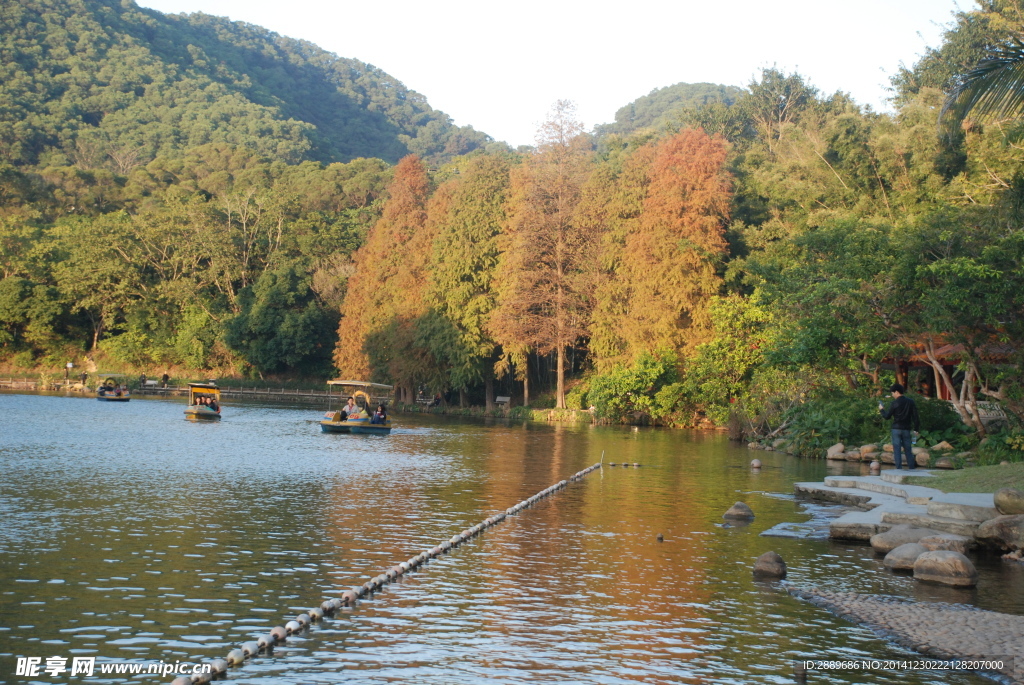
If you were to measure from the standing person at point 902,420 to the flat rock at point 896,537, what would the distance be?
23.0 feet

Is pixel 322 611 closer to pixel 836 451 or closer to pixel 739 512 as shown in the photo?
pixel 739 512

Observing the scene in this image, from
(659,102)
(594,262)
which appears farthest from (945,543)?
(659,102)

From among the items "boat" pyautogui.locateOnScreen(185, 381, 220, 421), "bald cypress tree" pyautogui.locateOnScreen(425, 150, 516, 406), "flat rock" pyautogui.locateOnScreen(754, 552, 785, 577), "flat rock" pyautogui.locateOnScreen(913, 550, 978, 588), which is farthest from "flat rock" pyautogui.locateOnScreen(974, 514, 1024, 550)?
"bald cypress tree" pyautogui.locateOnScreen(425, 150, 516, 406)

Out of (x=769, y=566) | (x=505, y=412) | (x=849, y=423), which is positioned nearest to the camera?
(x=769, y=566)

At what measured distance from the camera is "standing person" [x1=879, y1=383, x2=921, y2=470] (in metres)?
19.6

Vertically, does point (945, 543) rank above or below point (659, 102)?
below

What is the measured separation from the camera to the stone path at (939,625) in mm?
7980

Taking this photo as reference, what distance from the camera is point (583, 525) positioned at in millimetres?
14703

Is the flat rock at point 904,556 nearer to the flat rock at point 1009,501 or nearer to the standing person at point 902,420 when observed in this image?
A: the flat rock at point 1009,501

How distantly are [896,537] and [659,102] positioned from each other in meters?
154

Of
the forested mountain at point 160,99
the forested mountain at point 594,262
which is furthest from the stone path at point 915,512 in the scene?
the forested mountain at point 160,99

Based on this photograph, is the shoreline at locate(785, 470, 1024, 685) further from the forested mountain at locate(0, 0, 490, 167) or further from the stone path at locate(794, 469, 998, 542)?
the forested mountain at locate(0, 0, 490, 167)

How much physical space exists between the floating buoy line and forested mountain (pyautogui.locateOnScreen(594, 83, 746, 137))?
137911 mm

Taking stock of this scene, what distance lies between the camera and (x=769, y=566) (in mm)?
10969
